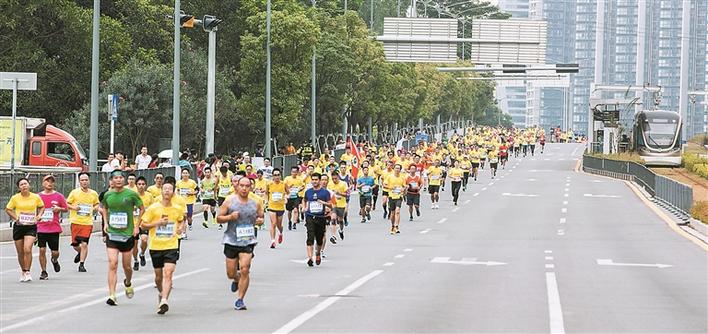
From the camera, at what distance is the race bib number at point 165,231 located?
54.7 feet

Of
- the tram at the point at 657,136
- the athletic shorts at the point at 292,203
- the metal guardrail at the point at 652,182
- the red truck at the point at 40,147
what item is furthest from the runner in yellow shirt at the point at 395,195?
the tram at the point at 657,136

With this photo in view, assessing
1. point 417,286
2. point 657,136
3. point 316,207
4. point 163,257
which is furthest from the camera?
point 657,136

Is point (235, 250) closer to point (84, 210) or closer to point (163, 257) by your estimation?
point (163, 257)

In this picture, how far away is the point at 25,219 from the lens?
20.7 m

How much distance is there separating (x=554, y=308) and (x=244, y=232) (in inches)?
161

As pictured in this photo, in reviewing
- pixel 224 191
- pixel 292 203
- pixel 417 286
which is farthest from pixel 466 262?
pixel 292 203

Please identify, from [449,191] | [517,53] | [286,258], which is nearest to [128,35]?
[449,191]

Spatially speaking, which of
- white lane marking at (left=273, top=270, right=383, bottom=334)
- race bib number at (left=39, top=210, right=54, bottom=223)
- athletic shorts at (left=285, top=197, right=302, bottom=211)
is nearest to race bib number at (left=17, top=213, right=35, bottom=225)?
race bib number at (left=39, top=210, right=54, bottom=223)

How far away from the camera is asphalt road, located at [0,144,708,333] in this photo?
1576 cm

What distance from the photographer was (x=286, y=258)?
25750 mm

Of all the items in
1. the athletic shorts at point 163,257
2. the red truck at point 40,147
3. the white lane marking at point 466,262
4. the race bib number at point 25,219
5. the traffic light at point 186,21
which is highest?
the traffic light at point 186,21

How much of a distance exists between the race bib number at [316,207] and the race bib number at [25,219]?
5110 millimetres

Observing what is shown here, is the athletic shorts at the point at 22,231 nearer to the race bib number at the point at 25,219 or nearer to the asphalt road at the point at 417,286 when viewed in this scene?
the race bib number at the point at 25,219

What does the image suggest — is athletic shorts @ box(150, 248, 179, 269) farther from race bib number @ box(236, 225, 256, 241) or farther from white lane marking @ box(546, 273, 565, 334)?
white lane marking @ box(546, 273, 565, 334)
